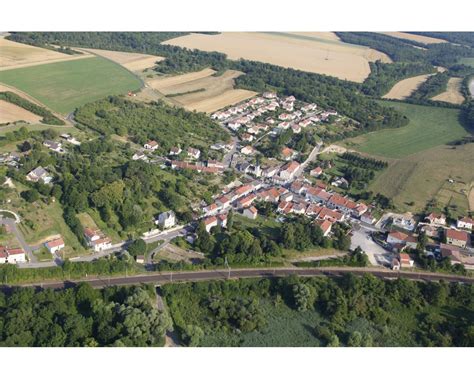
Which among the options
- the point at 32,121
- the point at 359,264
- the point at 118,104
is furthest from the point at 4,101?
the point at 359,264

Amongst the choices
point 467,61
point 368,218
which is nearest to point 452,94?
point 467,61

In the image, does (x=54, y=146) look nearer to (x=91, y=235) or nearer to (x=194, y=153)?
(x=194, y=153)

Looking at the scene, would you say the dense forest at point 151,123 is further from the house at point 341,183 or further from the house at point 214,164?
the house at point 341,183

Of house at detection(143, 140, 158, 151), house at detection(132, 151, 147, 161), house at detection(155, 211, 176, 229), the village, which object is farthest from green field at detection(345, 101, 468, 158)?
house at detection(155, 211, 176, 229)

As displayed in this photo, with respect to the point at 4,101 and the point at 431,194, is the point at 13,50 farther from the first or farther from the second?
the point at 431,194

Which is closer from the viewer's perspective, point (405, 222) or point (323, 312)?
point (323, 312)

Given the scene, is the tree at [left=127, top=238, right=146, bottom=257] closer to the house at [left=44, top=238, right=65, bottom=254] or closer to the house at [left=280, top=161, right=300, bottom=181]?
the house at [left=44, top=238, right=65, bottom=254]
